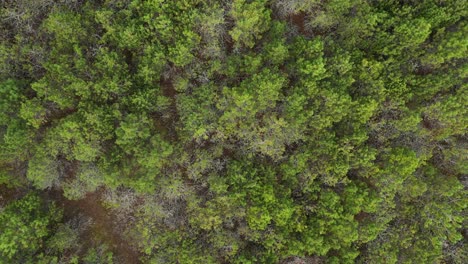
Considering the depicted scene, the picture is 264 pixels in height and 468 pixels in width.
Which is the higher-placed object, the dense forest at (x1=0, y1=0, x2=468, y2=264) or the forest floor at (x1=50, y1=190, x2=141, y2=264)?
the dense forest at (x1=0, y1=0, x2=468, y2=264)

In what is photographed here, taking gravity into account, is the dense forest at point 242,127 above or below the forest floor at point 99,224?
above

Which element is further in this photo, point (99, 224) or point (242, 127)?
point (99, 224)

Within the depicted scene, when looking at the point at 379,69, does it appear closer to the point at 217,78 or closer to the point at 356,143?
the point at 356,143

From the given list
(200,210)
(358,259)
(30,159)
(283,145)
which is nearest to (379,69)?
(283,145)

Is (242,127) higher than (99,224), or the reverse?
(242,127)

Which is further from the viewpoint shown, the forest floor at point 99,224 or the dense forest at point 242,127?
the forest floor at point 99,224

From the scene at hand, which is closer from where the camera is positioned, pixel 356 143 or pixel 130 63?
pixel 356 143

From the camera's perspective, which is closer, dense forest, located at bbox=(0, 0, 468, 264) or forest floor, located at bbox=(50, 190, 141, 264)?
dense forest, located at bbox=(0, 0, 468, 264)

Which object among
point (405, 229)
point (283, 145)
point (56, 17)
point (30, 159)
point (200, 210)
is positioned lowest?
point (30, 159)
